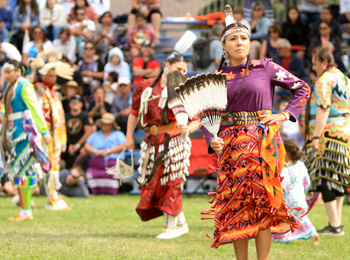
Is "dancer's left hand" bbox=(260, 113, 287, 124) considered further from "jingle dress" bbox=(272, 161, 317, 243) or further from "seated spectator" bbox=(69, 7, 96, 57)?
→ "seated spectator" bbox=(69, 7, 96, 57)

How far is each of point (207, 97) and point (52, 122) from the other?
5.48 m

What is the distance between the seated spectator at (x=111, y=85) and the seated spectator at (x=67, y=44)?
128 centimetres

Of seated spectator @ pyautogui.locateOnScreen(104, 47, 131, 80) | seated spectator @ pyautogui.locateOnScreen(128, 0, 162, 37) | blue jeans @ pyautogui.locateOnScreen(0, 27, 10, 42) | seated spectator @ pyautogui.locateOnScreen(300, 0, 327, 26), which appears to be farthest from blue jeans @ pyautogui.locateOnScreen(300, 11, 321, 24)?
blue jeans @ pyautogui.locateOnScreen(0, 27, 10, 42)

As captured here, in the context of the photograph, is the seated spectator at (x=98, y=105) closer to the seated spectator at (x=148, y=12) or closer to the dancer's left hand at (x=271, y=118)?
the seated spectator at (x=148, y=12)

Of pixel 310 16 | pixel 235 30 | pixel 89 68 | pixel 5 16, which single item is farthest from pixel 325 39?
pixel 235 30

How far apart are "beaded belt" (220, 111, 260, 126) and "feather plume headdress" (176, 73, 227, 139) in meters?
0.16

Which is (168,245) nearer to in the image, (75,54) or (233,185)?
(233,185)

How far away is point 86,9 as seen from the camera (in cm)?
1552

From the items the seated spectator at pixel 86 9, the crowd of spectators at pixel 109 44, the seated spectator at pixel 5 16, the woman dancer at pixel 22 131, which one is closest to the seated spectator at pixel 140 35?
the crowd of spectators at pixel 109 44

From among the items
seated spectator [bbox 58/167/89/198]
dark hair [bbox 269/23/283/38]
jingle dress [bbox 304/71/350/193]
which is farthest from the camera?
dark hair [bbox 269/23/283/38]

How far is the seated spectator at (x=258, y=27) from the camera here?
524 inches

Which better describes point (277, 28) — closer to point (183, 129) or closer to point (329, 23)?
point (329, 23)

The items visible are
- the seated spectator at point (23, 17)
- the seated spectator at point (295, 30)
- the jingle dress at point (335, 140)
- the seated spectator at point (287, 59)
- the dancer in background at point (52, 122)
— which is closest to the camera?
the jingle dress at point (335, 140)

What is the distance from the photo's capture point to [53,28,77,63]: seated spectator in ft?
46.6
